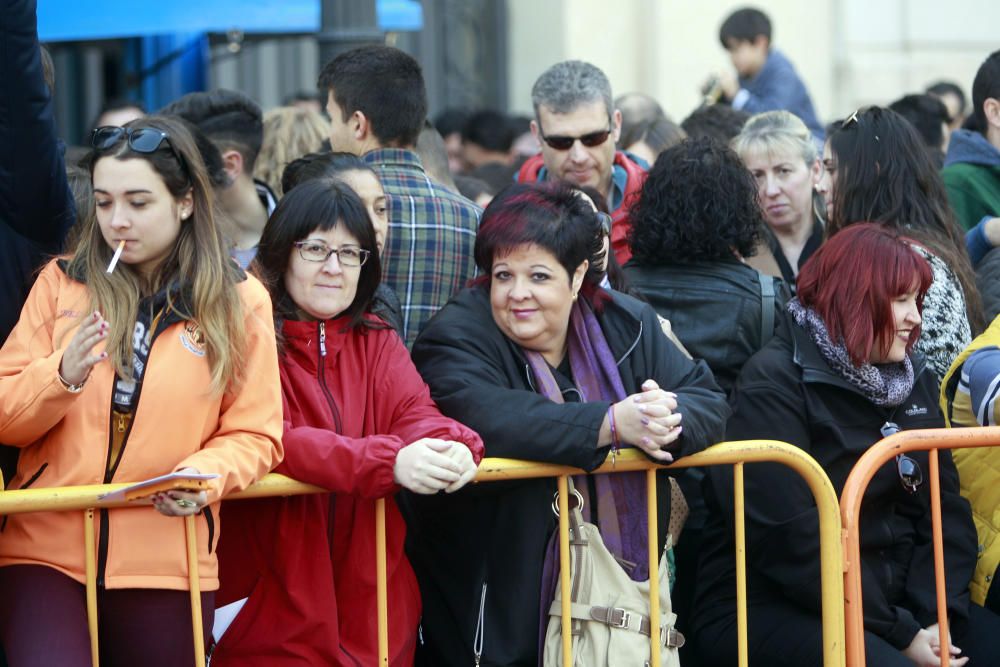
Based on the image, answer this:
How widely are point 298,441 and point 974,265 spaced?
3.10 m

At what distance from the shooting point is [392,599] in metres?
3.97

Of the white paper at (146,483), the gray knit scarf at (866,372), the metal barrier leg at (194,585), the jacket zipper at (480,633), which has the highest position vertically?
the gray knit scarf at (866,372)

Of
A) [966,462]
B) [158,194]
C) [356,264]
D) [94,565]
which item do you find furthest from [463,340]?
[966,462]

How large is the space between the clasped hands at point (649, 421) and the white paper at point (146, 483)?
1.13 meters

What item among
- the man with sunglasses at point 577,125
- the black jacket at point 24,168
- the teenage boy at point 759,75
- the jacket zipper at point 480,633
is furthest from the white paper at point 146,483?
the teenage boy at point 759,75

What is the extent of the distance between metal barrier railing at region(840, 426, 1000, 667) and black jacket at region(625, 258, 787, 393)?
2.04 feet

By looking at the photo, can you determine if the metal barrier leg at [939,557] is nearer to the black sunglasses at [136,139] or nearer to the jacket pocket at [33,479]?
the black sunglasses at [136,139]

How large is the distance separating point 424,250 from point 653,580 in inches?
59.3

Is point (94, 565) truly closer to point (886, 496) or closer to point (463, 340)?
point (463, 340)

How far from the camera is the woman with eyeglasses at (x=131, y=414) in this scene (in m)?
3.52

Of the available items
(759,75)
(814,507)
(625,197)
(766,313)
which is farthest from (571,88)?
(759,75)

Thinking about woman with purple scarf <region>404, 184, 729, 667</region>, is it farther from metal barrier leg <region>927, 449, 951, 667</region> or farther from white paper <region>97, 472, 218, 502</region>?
white paper <region>97, 472, 218, 502</region>

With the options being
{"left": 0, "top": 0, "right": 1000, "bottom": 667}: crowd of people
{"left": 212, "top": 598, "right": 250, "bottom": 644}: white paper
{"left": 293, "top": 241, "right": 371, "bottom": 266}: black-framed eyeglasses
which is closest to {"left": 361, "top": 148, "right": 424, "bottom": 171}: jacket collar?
{"left": 0, "top": 0, "right": 1000, "bottom": 667}: crowd of people

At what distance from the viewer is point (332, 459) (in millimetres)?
3729
